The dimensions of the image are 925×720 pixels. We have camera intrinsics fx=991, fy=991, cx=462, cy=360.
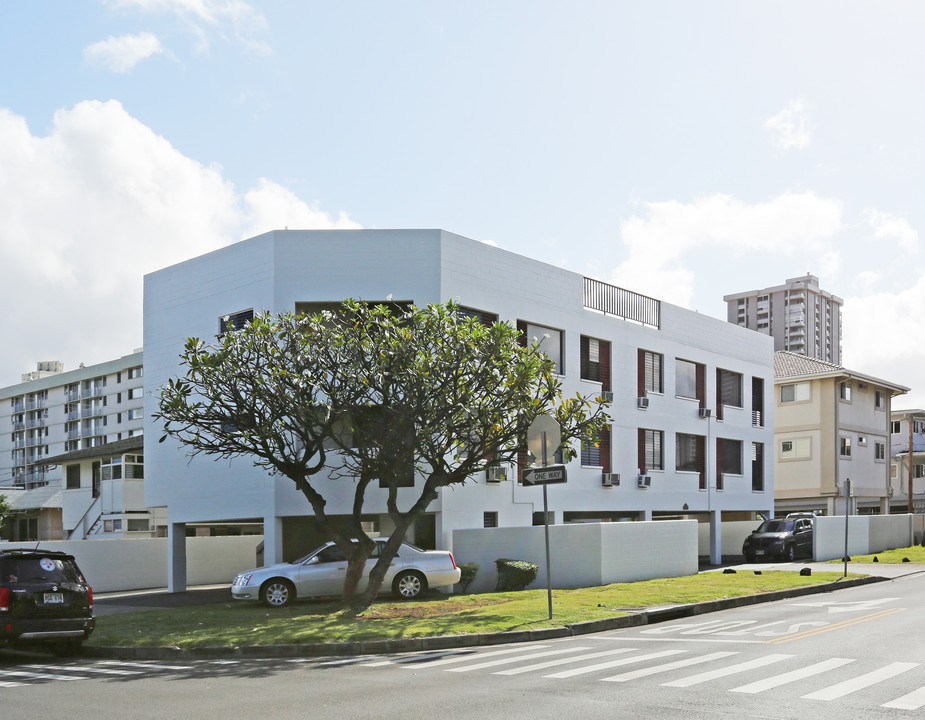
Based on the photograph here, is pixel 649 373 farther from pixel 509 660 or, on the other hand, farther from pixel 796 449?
pixel 509 660

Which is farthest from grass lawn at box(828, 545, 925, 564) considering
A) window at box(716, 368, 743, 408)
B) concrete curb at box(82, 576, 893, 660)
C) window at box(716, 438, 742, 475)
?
concrete curb at box(82, 576, 893, 660)

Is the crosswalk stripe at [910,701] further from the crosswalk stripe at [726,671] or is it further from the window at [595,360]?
the window at [595,360]

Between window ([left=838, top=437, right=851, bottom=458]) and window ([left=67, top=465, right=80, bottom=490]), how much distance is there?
4156 cm

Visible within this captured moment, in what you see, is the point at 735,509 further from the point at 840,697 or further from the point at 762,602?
the point at 840,697

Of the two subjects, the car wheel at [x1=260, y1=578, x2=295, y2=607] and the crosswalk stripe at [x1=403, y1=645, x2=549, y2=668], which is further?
the car wheel at [x1=260, y1=578, x2=295, y2=607]

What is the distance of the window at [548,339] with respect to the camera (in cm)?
2952

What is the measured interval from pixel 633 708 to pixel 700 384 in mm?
29880

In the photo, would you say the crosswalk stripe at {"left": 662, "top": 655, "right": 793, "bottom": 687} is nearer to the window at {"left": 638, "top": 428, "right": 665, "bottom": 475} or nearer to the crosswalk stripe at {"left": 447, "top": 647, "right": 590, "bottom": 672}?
the crosswalk stripe at {"left": 447, "top": 647, "right": 590, "bottom": 672}

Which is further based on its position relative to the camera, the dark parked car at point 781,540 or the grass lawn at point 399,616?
the dark parked car at point 781,540

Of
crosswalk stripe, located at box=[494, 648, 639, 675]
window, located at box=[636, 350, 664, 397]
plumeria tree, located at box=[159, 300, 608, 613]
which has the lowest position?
crosswalk stripe, located at box=[494, 648, 639, 675]

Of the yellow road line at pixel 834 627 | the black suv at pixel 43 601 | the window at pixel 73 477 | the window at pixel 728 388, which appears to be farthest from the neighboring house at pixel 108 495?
the yellow road line at pixel 834 627

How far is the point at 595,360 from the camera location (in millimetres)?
32500

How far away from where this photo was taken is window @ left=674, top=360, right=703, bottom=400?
3684 cm

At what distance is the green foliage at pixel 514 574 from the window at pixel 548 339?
7000 mm
